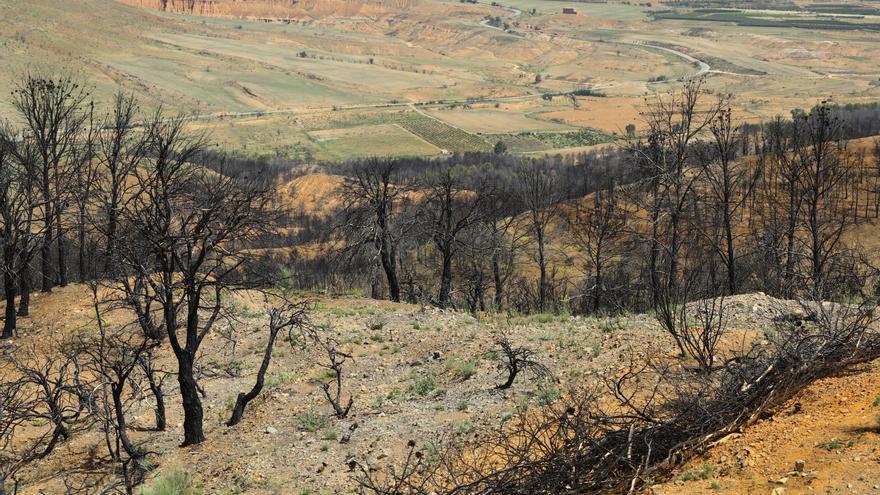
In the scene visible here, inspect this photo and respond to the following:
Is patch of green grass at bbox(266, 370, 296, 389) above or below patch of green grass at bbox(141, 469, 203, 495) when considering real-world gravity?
below

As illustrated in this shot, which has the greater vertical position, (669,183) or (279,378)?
(669,183)

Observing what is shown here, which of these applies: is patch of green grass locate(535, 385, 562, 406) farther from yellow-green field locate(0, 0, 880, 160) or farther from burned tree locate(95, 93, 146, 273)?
yellow-green field locate(0, 0, 880, 160)

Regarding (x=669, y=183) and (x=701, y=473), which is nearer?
(x=701, y=473)

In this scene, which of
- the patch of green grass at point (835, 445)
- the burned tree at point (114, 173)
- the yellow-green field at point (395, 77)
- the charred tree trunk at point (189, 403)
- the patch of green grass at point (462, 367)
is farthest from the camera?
the yellow-green field at point (395, 77)

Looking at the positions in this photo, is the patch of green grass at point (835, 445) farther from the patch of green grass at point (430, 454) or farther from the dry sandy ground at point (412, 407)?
the patch of green grass at point (430, 454)

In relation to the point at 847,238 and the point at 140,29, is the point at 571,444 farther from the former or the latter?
the point at 140,29

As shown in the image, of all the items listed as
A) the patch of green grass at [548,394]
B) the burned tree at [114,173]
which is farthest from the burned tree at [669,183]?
the burned tree at [114,173]

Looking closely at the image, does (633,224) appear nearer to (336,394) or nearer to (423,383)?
(423,383)

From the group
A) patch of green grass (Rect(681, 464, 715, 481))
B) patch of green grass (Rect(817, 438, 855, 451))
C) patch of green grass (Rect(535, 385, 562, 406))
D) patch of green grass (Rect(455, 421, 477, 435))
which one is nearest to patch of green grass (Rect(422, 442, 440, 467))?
patch of green grass (Rect(455, 421, 477, 435))

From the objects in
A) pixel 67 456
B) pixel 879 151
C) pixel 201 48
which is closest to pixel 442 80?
pixel 201 48

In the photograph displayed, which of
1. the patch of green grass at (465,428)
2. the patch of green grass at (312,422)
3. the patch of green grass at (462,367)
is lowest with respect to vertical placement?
the patch of green grass at (312,422)

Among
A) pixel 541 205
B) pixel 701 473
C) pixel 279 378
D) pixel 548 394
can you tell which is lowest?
pixel 541 205

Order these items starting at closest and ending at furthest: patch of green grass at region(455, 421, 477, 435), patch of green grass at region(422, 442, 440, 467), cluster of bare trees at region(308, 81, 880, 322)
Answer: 1. patch of green grass at region(422, 442, 440, 467)
2. patch of green grass at region(455, 421, 477, 435)
3. cluster of bare trees at region(308, 81, 880, 322)

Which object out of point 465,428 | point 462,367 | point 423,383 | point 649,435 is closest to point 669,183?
point 462,367
